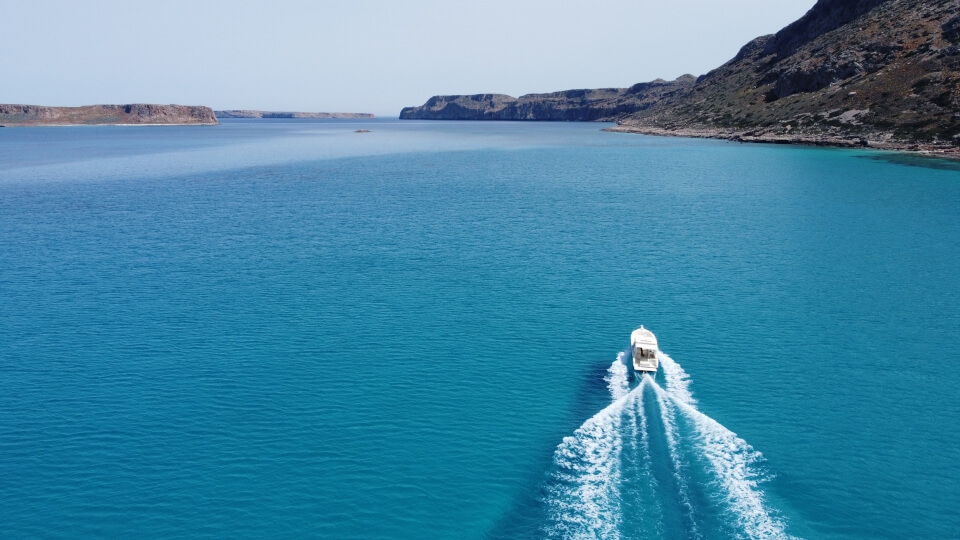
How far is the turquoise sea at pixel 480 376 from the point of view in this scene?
2919 centimetres

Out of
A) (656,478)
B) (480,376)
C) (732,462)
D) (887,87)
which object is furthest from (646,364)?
(887,87)

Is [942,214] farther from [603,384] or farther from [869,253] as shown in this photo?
[603,384]

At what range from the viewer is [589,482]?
30125 mm

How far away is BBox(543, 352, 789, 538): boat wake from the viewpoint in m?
27.3

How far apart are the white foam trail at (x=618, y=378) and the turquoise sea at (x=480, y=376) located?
0.18 metres

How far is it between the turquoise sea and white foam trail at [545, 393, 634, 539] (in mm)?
141

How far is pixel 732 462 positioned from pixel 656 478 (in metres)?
4.25

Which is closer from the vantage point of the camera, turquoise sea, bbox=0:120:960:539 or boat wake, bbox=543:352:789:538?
boat wake, bbox=543:352:789:538

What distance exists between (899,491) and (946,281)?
→ 35177mm

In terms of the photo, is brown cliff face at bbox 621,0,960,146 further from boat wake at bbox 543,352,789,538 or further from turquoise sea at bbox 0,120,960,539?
boat wake at bbox 543,352,789,538

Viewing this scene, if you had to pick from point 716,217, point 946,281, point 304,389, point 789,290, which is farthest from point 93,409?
point 716,217

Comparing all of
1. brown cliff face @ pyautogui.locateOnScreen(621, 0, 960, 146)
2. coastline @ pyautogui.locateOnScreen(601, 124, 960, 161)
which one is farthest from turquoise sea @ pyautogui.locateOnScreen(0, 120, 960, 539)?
brown cliff face @ pyautogui.locateOnScreen(621, 0, 960, 146)

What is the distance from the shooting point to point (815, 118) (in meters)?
178

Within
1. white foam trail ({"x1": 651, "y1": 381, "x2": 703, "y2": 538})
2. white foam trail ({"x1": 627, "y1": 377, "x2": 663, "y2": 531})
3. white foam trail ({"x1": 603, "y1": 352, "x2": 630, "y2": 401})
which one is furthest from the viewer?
white foam trail ({"x1": 603, "y1": 352, "x2": 630, "y2": 401})
